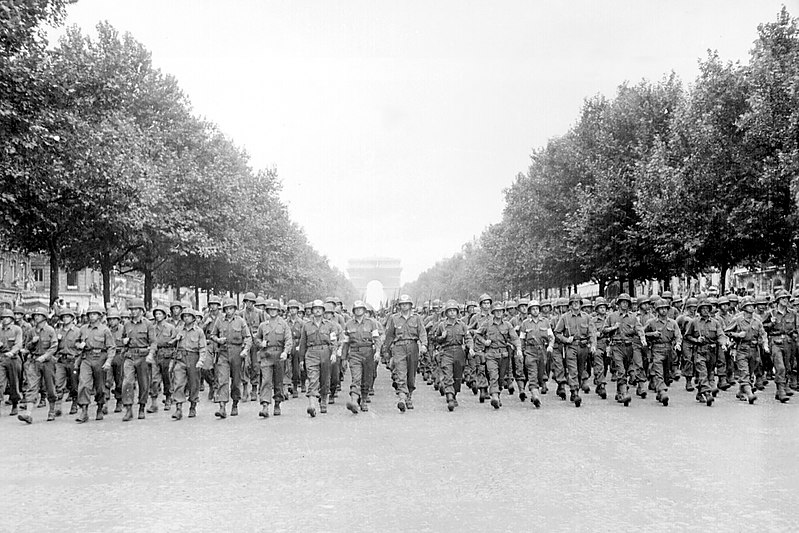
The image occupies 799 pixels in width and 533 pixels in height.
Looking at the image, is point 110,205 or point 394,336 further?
point 110,205

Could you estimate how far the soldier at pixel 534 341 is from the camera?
51.7 feet

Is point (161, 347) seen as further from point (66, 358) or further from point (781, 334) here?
point (781, 334)

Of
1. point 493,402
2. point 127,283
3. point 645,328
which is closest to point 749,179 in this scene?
point 645,328

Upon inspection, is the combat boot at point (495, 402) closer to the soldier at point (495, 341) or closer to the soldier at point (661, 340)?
the soldier at point (495, 341)

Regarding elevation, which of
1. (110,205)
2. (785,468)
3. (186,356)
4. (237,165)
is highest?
(237,165)

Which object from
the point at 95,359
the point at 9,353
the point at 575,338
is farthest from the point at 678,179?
the point at 9,353

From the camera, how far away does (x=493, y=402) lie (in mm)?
15172

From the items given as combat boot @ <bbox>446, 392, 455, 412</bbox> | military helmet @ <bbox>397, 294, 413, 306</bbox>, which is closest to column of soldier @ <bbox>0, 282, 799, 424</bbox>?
combat boot @ <bbox>446, 392, 455, 412</bbox>

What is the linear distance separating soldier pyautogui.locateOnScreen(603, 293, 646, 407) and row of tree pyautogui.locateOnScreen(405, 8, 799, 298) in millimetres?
9502

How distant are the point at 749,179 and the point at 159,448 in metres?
21.6

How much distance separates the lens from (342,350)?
15.7 m

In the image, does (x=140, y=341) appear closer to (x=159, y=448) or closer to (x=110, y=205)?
(x=159, y=448)

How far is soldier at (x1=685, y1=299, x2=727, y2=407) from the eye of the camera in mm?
16000

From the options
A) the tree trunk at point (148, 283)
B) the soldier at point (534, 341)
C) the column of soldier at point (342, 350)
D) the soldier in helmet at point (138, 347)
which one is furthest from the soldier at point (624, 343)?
the tree trunk at point (148, 283)
